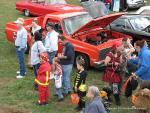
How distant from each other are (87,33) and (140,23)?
269 cm

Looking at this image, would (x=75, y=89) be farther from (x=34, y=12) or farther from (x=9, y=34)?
(x=34, y=12)

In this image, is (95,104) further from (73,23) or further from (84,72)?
(73,23)

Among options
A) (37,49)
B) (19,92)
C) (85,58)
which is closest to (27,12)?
(85,58)

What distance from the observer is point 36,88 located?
40.4 ft

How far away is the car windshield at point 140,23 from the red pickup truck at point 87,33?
921mm

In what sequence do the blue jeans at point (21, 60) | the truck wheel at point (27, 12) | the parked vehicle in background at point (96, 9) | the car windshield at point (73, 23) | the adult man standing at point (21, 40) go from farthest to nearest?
the truck wheel at point (27, 12), the parked vehicle in background at point (96, 9), the car windshield at point (73, 23), the blue jeans at point (21, 60), the adult man standing at point (21, 40)

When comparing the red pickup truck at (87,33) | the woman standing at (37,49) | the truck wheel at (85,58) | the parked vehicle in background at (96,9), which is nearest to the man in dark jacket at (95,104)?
the woman standing at (37,49)

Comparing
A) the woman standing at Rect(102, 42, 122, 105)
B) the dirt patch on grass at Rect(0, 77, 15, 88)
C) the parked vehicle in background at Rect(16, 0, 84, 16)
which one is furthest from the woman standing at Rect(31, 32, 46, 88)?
the parked vehicle in background at Rect(16, 0, 84, 16)

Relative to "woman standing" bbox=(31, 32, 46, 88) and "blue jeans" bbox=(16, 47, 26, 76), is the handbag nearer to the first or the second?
"woman standing" bbox=(31, 32, 46, 88)

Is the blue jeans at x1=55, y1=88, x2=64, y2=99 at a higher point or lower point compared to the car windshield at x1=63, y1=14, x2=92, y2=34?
lower

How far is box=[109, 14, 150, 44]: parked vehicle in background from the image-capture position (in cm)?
1540

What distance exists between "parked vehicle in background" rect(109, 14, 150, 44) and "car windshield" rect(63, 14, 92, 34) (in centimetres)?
116

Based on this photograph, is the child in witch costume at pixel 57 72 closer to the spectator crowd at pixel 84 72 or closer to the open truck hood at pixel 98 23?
the spectator crowd at pixel 84 72

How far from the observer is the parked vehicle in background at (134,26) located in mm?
15400
